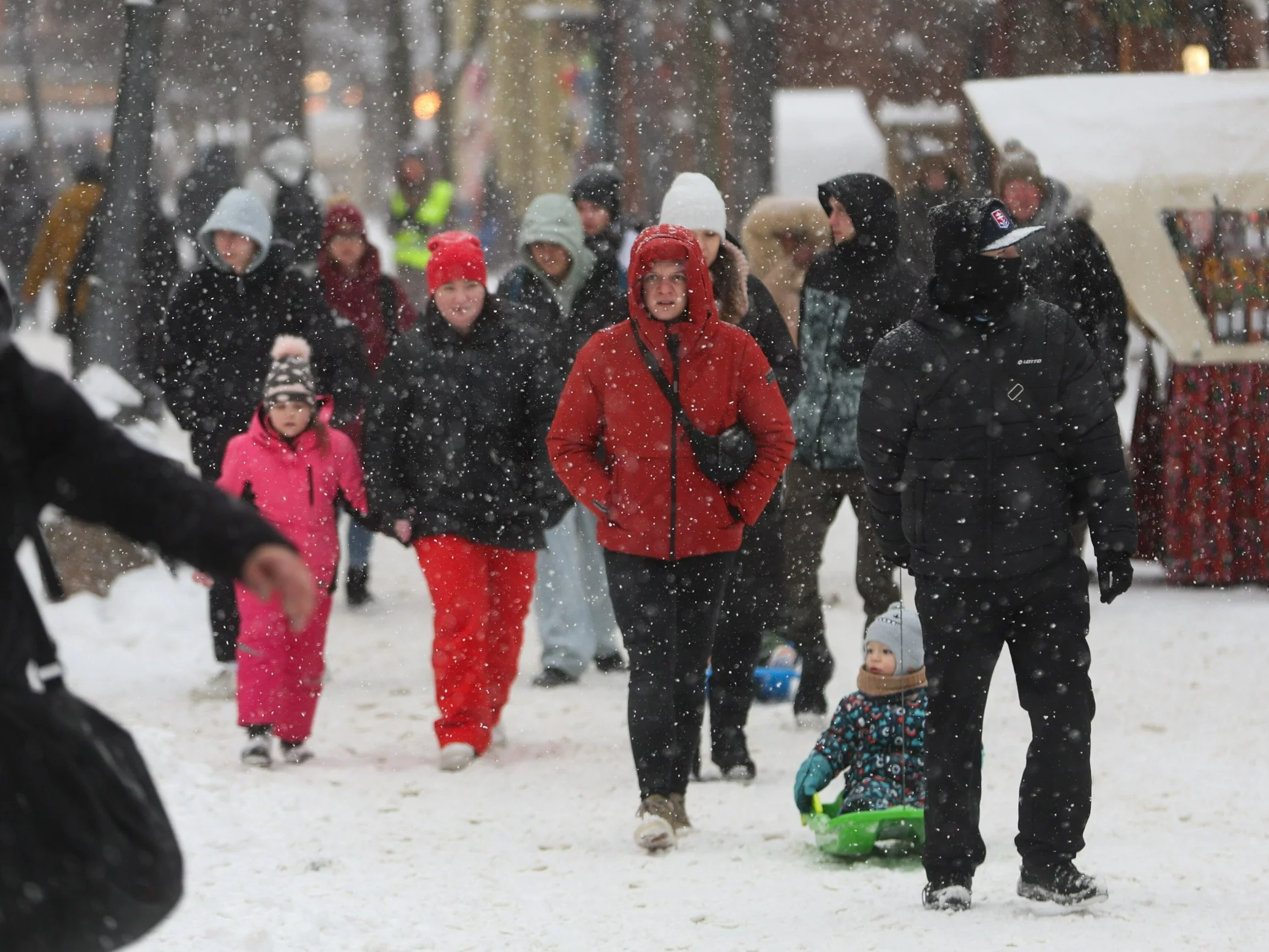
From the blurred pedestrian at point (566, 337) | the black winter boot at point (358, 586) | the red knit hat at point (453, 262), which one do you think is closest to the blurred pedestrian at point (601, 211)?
the blurred pedestrian at point (566, 337)

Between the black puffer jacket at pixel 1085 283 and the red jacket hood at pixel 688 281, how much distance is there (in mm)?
3339

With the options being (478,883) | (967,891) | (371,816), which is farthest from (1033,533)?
(371,816)

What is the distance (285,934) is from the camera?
17.7ft

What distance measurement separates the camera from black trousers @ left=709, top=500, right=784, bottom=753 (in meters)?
7.36

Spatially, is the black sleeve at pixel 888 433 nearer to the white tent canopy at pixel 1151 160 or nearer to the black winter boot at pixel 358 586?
the white tent canopy at pixel 1151 160

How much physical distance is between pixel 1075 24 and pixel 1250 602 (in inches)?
281

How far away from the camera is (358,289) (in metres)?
11.1

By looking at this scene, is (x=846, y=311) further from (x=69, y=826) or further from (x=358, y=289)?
(x=69, y=826)

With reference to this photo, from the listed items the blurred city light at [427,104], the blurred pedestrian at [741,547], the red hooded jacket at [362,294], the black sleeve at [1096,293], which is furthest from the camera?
the blurred city light at [427,104]

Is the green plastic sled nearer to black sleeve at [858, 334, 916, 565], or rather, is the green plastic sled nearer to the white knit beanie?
black sleeve at [858, 334, 916, 565]

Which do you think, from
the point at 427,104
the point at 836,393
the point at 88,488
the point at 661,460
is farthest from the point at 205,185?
the point at 427,104

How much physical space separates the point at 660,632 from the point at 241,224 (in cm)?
355

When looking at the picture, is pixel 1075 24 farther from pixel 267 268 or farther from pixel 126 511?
pixel 126 511

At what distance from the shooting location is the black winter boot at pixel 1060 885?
5492 mm
